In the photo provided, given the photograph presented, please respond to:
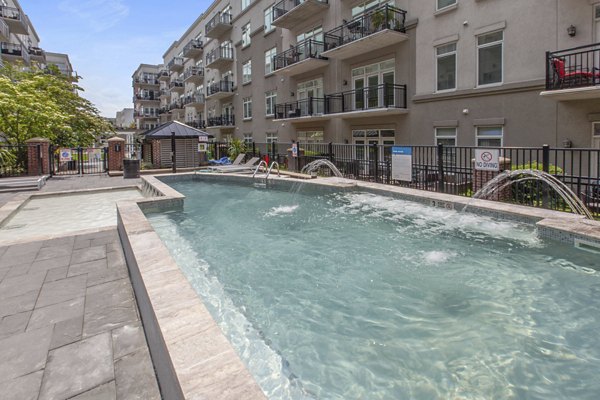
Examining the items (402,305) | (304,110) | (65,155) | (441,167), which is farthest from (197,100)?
(402,305)

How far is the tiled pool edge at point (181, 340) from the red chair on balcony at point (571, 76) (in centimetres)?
1155

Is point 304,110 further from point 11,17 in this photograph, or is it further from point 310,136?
point 11,17

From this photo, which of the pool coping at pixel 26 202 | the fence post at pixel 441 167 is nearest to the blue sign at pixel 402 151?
the fence post at pixel 441 167

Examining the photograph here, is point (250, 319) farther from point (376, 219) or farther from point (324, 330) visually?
point (376, 219)

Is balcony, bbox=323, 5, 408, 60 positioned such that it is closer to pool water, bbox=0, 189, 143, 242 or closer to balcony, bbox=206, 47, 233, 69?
pool water, bbox=0, 189, 143, 242

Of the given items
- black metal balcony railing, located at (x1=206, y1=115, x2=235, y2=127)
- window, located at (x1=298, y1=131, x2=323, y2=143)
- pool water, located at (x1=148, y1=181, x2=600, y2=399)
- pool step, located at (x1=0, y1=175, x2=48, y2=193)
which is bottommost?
pool water, located at (x1=148, y1=181, x2=600, y2=399)

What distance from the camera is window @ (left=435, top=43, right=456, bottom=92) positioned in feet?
46.8

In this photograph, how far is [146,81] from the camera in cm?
6366

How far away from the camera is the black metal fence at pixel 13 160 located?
15627mm

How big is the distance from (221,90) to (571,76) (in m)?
27.2

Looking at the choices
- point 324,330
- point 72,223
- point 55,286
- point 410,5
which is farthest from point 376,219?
point 410,5

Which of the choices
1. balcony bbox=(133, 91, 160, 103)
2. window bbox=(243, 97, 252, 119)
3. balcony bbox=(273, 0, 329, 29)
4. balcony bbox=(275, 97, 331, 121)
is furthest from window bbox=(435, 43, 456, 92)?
balcony bbox=(133, 91, 160, 103)

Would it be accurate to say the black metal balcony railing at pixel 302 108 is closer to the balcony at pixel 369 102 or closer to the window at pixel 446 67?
the balcony at pixel 369 102

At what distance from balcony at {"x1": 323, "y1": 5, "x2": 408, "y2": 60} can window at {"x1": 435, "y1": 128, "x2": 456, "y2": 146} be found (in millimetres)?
4415
